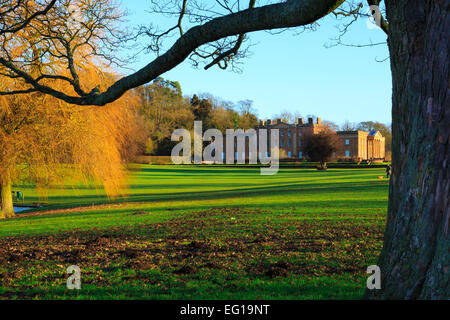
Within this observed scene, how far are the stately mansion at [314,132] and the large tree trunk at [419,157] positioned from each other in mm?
78451

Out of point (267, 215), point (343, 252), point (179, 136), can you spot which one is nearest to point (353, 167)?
point (179, 136)

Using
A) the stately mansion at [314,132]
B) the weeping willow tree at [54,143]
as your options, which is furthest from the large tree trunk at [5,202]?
the stately mansion at [314,132]

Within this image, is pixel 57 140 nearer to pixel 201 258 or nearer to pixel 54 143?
pixel 54 143

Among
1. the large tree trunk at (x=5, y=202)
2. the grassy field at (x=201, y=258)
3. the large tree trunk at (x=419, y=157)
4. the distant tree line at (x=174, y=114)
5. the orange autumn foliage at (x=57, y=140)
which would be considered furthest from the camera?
the distant tree line at (x=174, y=114)

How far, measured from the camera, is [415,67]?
3529 millimetres

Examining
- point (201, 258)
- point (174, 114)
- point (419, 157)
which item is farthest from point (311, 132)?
point (419, 157)

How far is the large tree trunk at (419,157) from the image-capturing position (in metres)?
3.34

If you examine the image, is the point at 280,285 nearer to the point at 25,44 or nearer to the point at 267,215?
the point at 267,215

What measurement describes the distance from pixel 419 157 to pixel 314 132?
3201 inches

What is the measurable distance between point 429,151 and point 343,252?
3747 mm

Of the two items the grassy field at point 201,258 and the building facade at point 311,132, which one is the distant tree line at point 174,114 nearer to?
the building facade at point 311,132

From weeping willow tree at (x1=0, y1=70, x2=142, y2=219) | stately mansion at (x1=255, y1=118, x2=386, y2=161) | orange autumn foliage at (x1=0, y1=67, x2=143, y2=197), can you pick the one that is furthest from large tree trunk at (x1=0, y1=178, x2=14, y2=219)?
stately mansion at (x1=255, y1=118, x2=386, y2=161)

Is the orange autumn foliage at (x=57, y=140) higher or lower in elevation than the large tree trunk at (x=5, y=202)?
higher

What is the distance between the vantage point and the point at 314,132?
82750 mm
